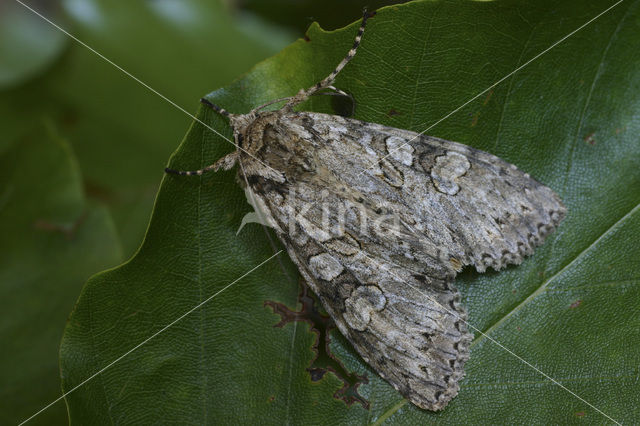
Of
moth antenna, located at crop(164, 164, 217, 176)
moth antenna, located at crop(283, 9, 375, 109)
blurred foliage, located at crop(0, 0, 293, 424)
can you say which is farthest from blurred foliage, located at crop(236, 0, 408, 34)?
moth antenna, located at crop(164, 164, 217, 176)

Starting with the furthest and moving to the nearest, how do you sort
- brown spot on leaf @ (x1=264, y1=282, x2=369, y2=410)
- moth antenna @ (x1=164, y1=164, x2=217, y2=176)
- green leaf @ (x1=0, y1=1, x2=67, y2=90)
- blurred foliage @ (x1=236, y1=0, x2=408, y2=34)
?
green leaf @ (x1=0, y1=1, x2=67, y2=90) → blurred foliage @ (x1=236, y1=0, x2=408, y2=34) → brown spot on leaf @ (x1=264, y1=282, x2=369, y2=410) → moth antenna @ (x1=164, y1=164, x2=217, y2=176)

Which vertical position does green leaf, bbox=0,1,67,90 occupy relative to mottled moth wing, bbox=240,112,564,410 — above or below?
above

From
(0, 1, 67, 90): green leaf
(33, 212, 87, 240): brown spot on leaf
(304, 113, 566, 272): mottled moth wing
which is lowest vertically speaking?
(33, 212, 87, 240): brown spot on leaf

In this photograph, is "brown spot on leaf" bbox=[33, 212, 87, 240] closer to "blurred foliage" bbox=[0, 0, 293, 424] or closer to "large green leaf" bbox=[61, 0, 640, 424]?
"blurred foliage" bbox=[0, 0, 293, 424]

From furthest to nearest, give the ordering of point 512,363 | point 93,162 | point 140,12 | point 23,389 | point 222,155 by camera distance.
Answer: point 93,162 → point 140,12 → point 23,389 → point 222,155 → point 512,363

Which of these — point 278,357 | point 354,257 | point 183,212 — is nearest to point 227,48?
point 183,212

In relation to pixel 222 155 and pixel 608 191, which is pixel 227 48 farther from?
pixel 608 191

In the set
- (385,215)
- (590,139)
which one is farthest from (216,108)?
(590,139)

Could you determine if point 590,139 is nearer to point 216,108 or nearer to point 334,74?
point 334,74
